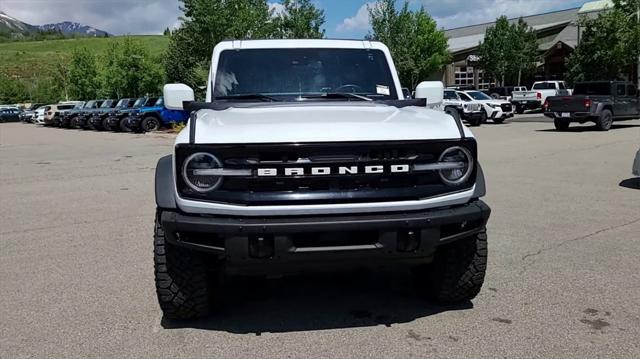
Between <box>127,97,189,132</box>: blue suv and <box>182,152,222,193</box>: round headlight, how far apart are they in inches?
1004

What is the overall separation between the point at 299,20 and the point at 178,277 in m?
27.7

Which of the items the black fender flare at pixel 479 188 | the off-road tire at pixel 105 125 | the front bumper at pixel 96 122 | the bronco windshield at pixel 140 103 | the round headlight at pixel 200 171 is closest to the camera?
the round headlight at pixel 200 171

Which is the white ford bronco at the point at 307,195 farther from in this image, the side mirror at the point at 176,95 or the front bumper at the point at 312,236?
the side mirror at the point at 176,95

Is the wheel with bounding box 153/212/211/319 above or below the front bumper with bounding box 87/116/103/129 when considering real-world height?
below

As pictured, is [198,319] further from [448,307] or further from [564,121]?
[564,121]

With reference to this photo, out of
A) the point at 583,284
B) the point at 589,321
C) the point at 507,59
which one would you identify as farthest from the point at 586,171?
the point at 507,59

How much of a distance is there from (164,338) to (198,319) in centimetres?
33

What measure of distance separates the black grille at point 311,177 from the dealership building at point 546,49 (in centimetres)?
4525

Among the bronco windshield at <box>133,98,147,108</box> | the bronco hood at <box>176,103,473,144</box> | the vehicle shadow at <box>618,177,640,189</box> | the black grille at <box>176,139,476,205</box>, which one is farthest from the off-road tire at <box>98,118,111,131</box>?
the black grille at <box>176,139,476,205</box>

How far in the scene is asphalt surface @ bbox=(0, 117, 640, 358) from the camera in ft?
12.1

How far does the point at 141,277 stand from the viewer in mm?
5148

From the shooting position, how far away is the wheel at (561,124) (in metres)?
21.6

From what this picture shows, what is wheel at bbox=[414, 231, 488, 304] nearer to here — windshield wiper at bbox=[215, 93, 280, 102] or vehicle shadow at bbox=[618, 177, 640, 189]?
windshield wiper at bbox=[215, 93, 280, 102]

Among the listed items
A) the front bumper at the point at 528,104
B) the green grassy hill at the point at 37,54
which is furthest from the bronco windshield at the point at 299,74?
the green grassy hill at the point at 37,54
